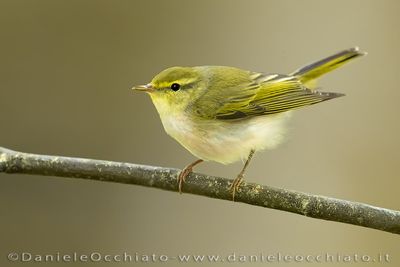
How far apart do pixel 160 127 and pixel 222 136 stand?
1520 millimetres

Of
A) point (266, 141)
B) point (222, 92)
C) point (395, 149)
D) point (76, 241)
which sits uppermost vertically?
point (222, 92)

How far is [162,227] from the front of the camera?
4.42 meters

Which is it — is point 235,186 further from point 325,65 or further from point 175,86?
point 325,65

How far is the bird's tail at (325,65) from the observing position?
3.29 metres

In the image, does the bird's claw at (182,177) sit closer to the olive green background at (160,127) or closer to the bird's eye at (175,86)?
the bird's eye at (175,86)

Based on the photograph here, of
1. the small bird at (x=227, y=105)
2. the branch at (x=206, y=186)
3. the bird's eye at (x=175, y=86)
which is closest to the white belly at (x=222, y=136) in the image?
the small bird at (x=227, y=105)

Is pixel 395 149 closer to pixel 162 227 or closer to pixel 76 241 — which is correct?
pixel 162 227

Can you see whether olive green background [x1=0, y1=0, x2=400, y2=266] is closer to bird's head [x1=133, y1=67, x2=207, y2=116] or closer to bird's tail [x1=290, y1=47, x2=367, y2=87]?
bird's tail [x1=290, y1=47, x2=367, y2=87]

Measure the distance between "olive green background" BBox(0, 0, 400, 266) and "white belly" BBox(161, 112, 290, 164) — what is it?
1.14 metres

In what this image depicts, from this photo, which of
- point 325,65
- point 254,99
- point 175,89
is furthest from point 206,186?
point 325,65

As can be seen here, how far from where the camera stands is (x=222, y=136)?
3014 millimetres

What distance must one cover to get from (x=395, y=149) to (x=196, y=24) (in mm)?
1804

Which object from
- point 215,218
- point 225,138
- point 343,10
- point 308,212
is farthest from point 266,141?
point 343,10

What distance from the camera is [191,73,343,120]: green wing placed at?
3.12 m
